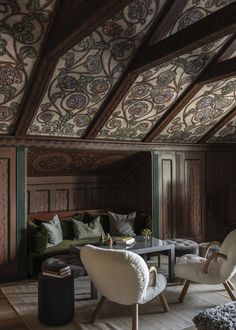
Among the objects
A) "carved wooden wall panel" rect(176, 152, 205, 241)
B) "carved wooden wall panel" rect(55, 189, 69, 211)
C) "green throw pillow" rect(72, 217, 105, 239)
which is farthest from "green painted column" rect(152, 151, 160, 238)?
"carved wooden wall panel" rect(55, 189, 69, 211)

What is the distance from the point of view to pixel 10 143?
15.7 ft

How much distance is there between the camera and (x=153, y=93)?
15.3 feet

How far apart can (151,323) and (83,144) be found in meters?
2.86

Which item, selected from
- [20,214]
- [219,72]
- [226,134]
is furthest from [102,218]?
[219,72]

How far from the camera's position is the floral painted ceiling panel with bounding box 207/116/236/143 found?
20.9 ft

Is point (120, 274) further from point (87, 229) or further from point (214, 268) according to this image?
point (87, 229)

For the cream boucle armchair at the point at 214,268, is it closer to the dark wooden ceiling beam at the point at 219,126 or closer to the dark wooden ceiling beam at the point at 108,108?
the dark wooden ceiling beam at the point at 108,108

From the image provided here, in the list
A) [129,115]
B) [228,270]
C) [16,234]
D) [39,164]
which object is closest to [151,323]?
[228,270]

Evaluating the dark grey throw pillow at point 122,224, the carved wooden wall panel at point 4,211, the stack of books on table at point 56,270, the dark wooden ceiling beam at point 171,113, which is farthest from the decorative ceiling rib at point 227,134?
the stack of books on table at point 56,270

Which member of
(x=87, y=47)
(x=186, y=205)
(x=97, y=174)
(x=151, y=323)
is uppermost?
(x=87, y=47)

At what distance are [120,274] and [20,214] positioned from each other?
2.29 m

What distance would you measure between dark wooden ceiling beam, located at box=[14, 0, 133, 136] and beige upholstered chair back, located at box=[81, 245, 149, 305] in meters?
1.93

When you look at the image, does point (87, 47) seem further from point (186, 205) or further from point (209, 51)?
point (186, 205)

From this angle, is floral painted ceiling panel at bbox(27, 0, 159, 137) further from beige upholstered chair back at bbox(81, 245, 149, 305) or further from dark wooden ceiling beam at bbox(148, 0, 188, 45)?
beige upholstered chair back at bbox(81, 245, 149, 305)
